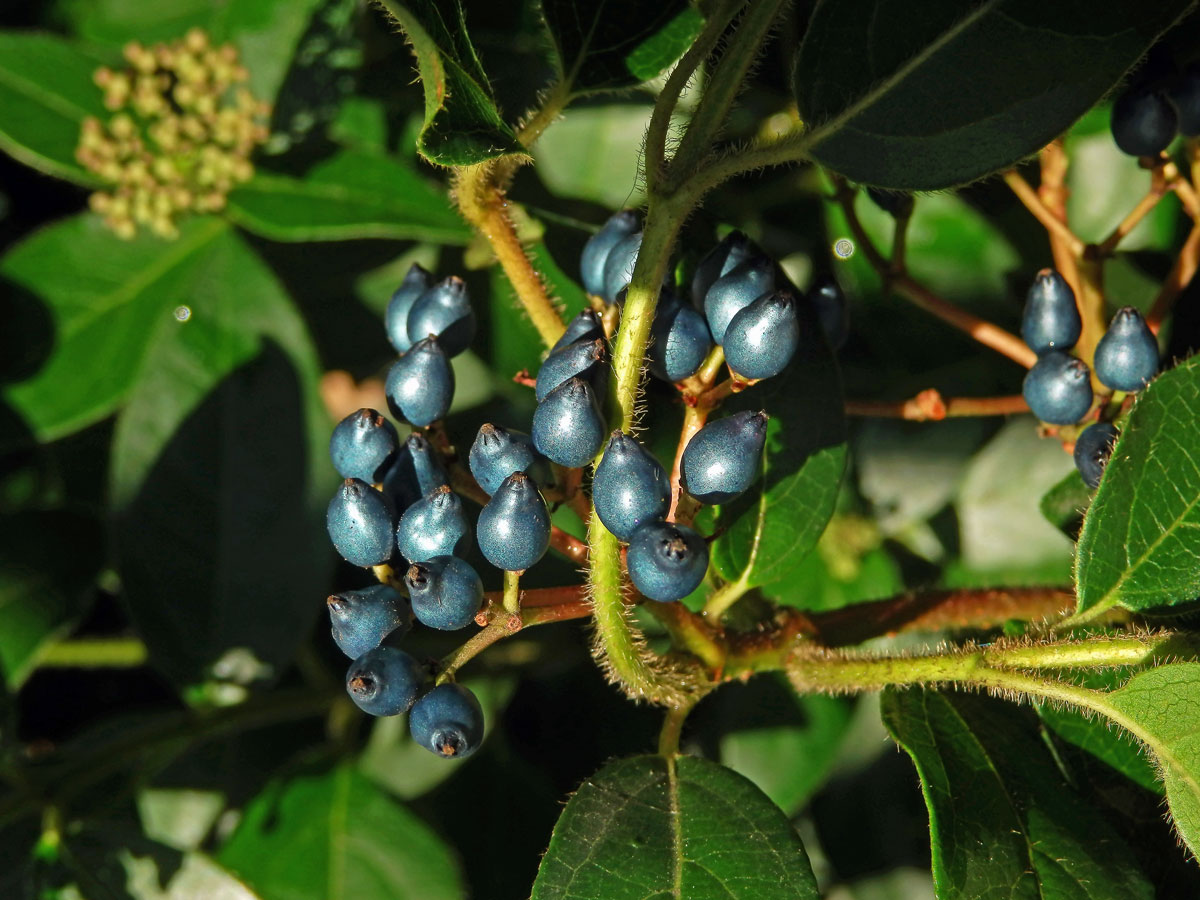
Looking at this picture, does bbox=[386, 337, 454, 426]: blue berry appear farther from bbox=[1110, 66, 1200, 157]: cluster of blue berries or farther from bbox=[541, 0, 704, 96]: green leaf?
bbox=[1110, 66, 1200, 157]: cluster of blue berries

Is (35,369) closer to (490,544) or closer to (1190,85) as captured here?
(490,544)

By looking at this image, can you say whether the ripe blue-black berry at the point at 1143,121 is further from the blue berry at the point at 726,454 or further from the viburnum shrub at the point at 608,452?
the blue berry at the point at 726,454

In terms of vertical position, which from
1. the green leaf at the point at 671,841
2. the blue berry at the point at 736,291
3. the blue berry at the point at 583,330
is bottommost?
the green leaf at the point at 671,841

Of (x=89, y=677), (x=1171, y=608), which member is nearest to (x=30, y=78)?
(x=89, y=677)

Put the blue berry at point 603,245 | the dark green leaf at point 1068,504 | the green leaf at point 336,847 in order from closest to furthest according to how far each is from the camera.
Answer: the blue berry at point 603,245 → the dark green leaf at point 1068,504 → the green leaf at point 336,847

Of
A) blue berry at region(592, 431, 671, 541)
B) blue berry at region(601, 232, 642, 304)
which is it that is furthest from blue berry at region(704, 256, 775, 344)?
blue berry at region(592, 431, 671, 541)

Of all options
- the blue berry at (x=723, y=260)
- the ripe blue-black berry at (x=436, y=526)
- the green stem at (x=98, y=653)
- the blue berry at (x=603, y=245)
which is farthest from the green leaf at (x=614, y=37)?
the green stem at (x=98, y=653)

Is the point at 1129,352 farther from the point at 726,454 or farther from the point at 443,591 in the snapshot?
the point at 443,591
